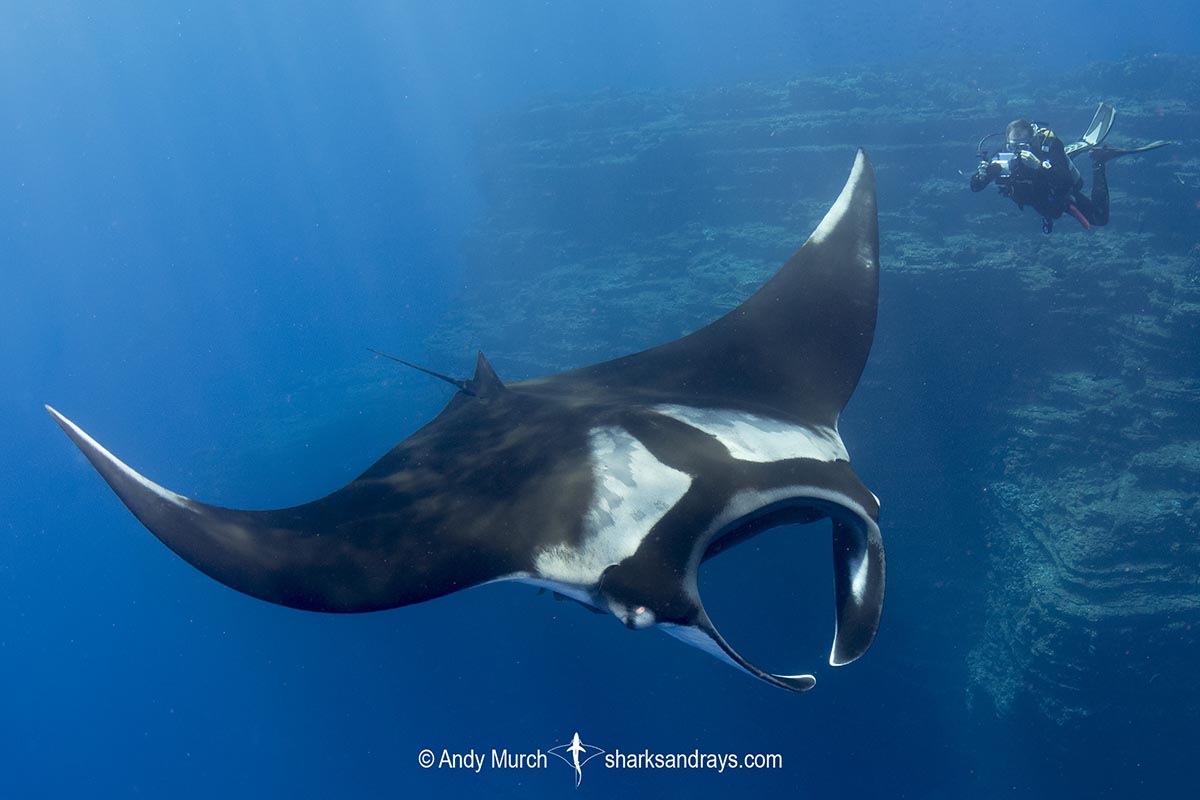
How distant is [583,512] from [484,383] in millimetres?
2013

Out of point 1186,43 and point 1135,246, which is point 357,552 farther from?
point 1186,43

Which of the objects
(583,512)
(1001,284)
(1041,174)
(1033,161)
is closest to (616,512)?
(583,512)

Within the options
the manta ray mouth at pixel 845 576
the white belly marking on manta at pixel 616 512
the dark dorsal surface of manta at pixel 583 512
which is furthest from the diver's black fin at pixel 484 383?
the manta ray mouth at pixel 845 576

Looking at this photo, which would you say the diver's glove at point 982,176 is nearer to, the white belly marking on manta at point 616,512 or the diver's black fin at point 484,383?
the diver's black fin at point 484,383

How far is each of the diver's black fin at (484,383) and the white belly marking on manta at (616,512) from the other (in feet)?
5.28

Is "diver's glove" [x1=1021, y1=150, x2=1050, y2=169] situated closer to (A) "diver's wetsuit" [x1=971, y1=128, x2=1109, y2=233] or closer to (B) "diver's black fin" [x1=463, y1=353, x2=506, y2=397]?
(A) "diver's wetsuit" [x1=971, y1=128, x2=1109, y2=233]

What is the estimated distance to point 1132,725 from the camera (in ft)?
31.9

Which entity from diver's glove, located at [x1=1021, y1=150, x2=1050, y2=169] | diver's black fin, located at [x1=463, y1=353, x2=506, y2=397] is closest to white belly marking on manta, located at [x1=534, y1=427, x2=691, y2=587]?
diver's black fin, located at [x1=463, y1=353, x2=506, y2=397]

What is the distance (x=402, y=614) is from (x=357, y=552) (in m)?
12.4

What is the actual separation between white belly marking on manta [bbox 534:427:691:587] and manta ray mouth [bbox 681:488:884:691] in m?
0.30

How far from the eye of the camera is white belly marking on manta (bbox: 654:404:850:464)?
3.13 metres

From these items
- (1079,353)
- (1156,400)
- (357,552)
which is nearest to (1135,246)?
(1079,353)

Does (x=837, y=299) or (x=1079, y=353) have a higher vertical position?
(x=837, y=299)

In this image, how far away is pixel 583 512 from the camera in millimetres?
2834
